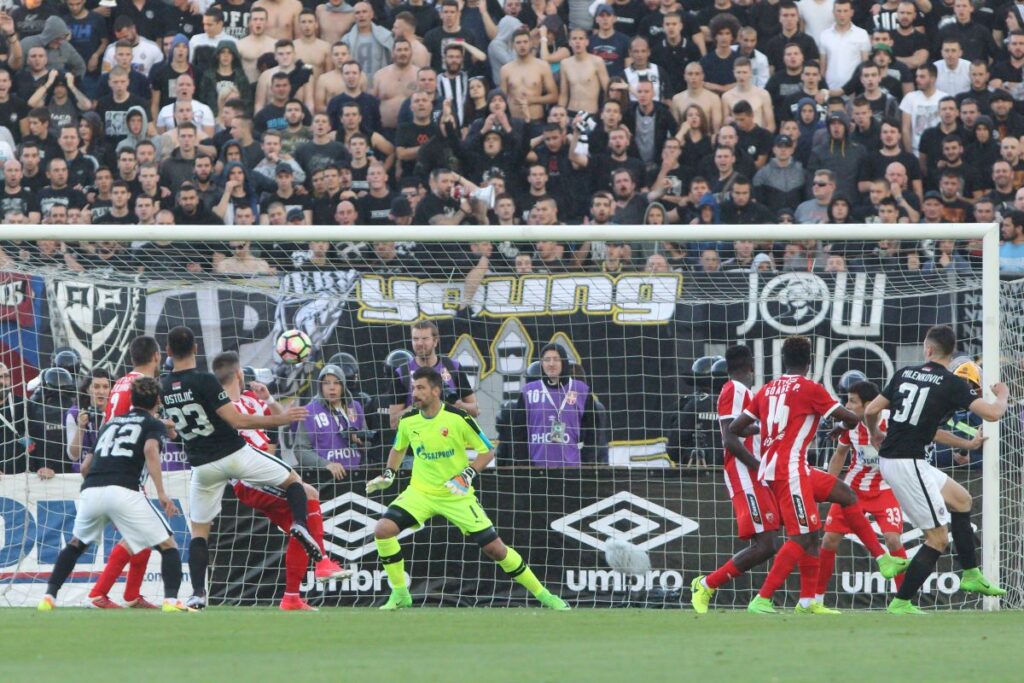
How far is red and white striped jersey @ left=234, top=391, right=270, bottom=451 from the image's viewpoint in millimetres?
11742

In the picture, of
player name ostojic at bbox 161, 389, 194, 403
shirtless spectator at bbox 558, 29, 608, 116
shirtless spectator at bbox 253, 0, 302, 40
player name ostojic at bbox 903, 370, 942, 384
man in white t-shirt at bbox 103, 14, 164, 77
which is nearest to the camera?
player name ostojic at bbox 903, 370, 942, 384

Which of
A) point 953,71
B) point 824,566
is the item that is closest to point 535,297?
point 824,566

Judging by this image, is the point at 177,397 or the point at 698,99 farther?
the point at 698,99

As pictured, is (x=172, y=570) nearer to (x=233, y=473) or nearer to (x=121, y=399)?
(x=233, y=473)

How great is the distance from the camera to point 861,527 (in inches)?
455

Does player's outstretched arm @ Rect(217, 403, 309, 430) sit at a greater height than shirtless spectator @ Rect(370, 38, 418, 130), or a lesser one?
lesser

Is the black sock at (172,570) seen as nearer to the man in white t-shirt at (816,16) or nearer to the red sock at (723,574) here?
the red sock at (723,574)

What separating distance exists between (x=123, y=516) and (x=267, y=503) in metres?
1.16

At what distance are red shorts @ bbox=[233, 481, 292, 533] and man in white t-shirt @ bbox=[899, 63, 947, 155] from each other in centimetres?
899

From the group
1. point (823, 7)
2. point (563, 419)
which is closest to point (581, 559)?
point (563, 419)

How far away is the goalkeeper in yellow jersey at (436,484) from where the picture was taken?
1161 centimetres

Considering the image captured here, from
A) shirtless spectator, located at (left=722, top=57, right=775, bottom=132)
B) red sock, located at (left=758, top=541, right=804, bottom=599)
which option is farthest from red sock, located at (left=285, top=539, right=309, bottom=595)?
shirtless spectator, located at (left=722, top=57, right=775, bottom=132)

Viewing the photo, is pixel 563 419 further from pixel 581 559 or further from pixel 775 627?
pixel 775 627

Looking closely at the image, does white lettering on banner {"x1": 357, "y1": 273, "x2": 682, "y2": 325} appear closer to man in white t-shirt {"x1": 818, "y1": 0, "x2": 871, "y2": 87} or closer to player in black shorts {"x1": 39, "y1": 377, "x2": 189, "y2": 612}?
player in black shorts {"x1": 39, "y1": 377, "x2": 189, "y2": 612}
